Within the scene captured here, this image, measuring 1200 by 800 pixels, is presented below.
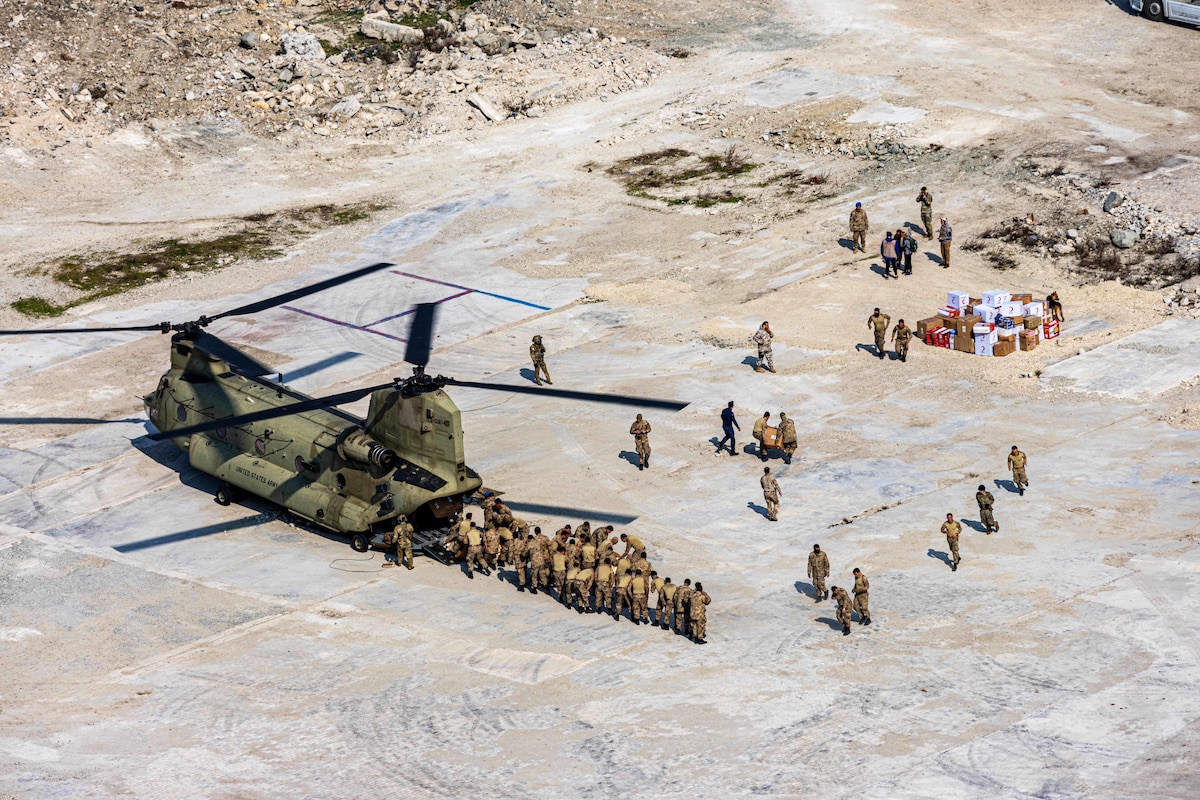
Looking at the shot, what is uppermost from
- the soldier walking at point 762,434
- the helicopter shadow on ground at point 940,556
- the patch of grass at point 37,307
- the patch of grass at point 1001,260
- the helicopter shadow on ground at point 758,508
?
the patch of grass at point 1001,260

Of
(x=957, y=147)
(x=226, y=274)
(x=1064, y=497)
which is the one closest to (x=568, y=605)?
(x=1064, y=497)

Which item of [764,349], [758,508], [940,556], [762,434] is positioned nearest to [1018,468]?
[940,556]

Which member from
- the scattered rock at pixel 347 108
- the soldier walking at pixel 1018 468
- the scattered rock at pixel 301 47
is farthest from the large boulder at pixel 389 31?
the soldier walking at pixel 1018 468

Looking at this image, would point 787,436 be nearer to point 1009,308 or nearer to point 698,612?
point 698,612

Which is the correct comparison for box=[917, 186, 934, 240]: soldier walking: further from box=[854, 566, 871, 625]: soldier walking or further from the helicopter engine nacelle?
the helicopter engine nacelle

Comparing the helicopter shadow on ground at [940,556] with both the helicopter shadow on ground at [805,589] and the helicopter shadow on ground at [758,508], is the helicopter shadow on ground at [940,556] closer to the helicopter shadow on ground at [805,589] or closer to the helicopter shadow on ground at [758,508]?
the helicopter shadow on ground at [805,589]

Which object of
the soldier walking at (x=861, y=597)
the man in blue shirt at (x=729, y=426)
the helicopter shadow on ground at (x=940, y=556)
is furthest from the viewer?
the man in blue shirt at (x=729, y=426)
